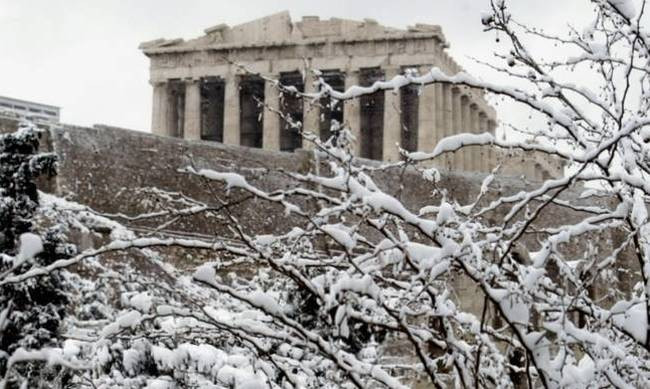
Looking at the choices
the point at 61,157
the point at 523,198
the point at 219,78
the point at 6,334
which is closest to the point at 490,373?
the point at 523,198

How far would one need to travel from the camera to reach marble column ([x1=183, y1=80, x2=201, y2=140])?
144 ft

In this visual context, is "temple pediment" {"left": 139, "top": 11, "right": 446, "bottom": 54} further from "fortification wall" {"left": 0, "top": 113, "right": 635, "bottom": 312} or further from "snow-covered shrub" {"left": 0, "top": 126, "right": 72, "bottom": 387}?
"snow-covered shrub" {"left": 0, "top": 126, "right": 72, "bottom": 387}

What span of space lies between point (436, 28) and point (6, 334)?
33968mm

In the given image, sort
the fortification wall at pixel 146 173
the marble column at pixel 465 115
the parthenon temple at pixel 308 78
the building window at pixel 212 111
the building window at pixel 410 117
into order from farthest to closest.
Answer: the building window at pixel 212 111 < the marble column at pixel 465 115 < the building window at pixel 410 117 < the parthenon temple at pixel 308 78 < the fortification wall at pixel 146 173

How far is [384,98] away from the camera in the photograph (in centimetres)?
4091

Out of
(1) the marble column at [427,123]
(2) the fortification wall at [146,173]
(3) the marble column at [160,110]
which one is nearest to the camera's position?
(2) the fortification wall at [146,173]

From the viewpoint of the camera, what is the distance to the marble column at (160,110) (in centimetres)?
4441

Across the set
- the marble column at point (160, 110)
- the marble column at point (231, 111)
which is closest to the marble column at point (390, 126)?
the marble column at point (231, 111)

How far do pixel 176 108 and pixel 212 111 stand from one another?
1.87m

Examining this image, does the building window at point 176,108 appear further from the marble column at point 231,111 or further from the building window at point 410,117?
the building window at point 410,117

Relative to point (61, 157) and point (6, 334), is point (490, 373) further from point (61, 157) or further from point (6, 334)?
point (61, 157)

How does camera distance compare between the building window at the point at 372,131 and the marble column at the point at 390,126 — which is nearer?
the marble column at the point at 390,126

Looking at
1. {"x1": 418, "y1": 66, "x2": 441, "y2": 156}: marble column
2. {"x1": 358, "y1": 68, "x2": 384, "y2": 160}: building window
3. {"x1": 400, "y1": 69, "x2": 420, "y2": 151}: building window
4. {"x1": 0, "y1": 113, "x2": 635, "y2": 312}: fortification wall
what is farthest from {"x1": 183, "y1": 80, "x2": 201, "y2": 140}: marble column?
{"x1": 0, "y1": 113, "x2": 635, "y2": 312}: fortification wall

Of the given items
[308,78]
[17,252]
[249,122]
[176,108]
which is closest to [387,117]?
[308,78]
